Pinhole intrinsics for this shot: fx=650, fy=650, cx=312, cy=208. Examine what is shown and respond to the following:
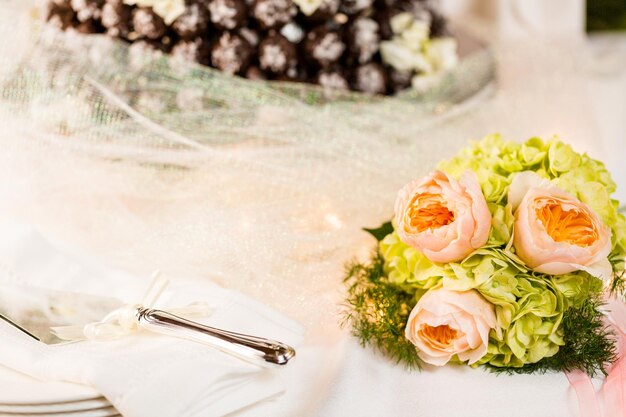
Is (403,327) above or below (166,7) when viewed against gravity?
below

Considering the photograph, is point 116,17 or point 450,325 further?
point 116,17

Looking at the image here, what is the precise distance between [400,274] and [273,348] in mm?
158

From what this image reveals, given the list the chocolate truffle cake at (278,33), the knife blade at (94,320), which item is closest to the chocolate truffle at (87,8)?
the chocolate truffle cake at (278,33)

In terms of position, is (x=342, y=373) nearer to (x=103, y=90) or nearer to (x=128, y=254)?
(x=128, y=254)

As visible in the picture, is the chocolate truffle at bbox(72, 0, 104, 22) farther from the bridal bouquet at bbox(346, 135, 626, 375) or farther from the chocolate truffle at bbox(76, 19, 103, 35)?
the bridal bouquet at bbox(346, 135, 626, 375)

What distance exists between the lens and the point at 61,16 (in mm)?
890

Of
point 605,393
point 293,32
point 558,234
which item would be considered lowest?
point 605,393

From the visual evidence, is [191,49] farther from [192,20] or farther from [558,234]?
[558,234]

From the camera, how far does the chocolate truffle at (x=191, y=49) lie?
87 cm

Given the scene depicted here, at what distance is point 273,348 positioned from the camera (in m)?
0.50

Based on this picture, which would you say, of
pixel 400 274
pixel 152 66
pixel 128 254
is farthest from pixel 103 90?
pixel 400 274

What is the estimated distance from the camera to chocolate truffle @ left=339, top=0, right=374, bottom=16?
93cm

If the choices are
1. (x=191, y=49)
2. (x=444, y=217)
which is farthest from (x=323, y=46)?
(x=444, y=217)

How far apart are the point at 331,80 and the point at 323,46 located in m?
0.05
